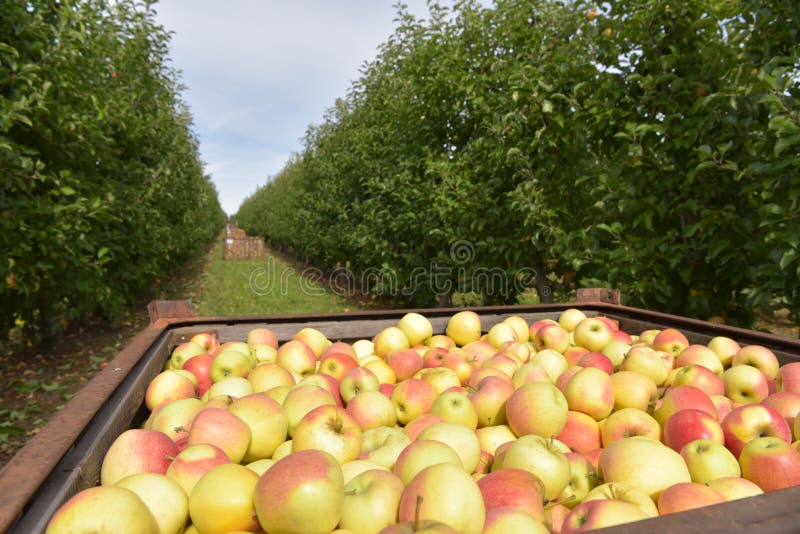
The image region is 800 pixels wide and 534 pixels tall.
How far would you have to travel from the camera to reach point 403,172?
848 centimetres

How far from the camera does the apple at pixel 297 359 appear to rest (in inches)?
98.3

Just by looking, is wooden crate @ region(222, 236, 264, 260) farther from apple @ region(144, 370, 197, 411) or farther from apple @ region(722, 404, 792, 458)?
apple @ region(722, 404, 792, 458)

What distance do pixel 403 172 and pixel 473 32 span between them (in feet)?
8.64

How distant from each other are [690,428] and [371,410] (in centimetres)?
115

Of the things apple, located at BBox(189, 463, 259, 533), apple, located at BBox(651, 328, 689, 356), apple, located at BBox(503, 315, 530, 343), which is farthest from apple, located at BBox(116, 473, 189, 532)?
apple, located at BBox(651, 328, 689, 356)

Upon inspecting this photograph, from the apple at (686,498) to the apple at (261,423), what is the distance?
1229 millimetres

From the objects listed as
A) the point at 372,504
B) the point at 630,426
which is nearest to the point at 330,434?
the point at 372,504

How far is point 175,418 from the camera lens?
1778 mm

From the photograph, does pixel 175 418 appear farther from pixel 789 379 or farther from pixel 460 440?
pixel 789 379

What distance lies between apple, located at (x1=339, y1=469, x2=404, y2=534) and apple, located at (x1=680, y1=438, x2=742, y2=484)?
0.93 meters

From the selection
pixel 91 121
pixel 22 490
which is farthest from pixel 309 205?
pixel 22 490

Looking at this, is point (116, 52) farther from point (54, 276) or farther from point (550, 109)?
point (550, 109)

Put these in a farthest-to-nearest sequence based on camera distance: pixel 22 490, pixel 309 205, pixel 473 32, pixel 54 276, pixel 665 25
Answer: pixel 309 205
pixel 473 32
pixel 54 276
pixel 665 25
pixel 22 490

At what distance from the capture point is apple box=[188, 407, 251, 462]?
153 centimetres
